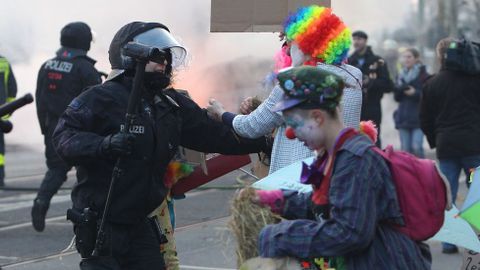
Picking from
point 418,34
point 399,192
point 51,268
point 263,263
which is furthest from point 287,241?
point 418,34

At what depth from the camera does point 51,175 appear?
914 centimetres

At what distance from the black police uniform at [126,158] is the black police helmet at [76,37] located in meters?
4.73

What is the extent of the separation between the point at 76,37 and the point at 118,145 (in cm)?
526

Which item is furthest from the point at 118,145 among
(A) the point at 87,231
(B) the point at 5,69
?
(B) the point at 5,69

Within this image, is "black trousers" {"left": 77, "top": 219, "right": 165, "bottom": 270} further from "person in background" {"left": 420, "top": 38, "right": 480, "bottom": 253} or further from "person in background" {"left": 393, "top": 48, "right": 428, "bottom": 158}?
"person in background" {"left": 393, "top": 48, "right": 428, "bottom": 158}

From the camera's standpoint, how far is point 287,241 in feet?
10.4

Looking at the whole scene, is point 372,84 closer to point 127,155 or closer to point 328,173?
point 127,155

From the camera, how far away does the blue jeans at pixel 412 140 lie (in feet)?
45.4

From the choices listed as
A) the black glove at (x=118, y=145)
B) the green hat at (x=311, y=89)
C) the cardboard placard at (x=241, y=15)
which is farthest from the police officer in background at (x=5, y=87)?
the green hat at (x=311, y=89)

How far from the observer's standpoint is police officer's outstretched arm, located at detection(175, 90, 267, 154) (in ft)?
16.0

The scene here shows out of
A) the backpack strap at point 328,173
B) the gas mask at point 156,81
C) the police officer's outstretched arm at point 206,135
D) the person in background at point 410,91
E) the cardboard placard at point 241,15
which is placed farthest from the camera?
the person in background at point 410,91

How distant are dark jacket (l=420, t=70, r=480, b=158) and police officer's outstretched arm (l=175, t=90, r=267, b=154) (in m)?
3.58

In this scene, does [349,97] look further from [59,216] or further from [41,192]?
[59,216]

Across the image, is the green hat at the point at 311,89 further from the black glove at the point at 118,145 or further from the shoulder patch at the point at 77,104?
Answer: the shoulder patch at the point at 77,104
